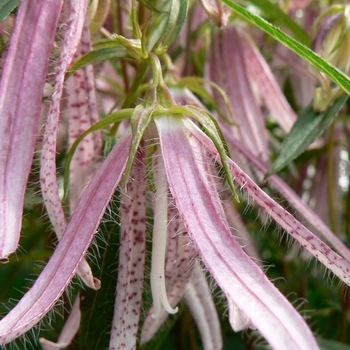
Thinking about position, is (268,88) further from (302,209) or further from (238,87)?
(302,209)

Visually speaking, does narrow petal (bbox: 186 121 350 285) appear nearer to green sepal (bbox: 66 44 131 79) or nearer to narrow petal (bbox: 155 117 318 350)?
narrow petal (bbox: 155 117 318 350)

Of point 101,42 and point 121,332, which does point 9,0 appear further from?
point 121,332

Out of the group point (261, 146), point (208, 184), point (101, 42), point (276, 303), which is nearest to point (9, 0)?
point (101, 42)

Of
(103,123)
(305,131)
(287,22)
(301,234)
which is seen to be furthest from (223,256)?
(287,22)

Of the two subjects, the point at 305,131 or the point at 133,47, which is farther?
the point at 305,131

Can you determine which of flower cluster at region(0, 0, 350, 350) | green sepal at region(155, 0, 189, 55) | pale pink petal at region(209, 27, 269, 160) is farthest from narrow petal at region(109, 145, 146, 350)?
pale pink petal at region(209, 27, 269, 160)

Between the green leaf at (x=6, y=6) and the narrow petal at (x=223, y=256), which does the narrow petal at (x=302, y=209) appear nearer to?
the narrow petal at (x=223, y=256)
